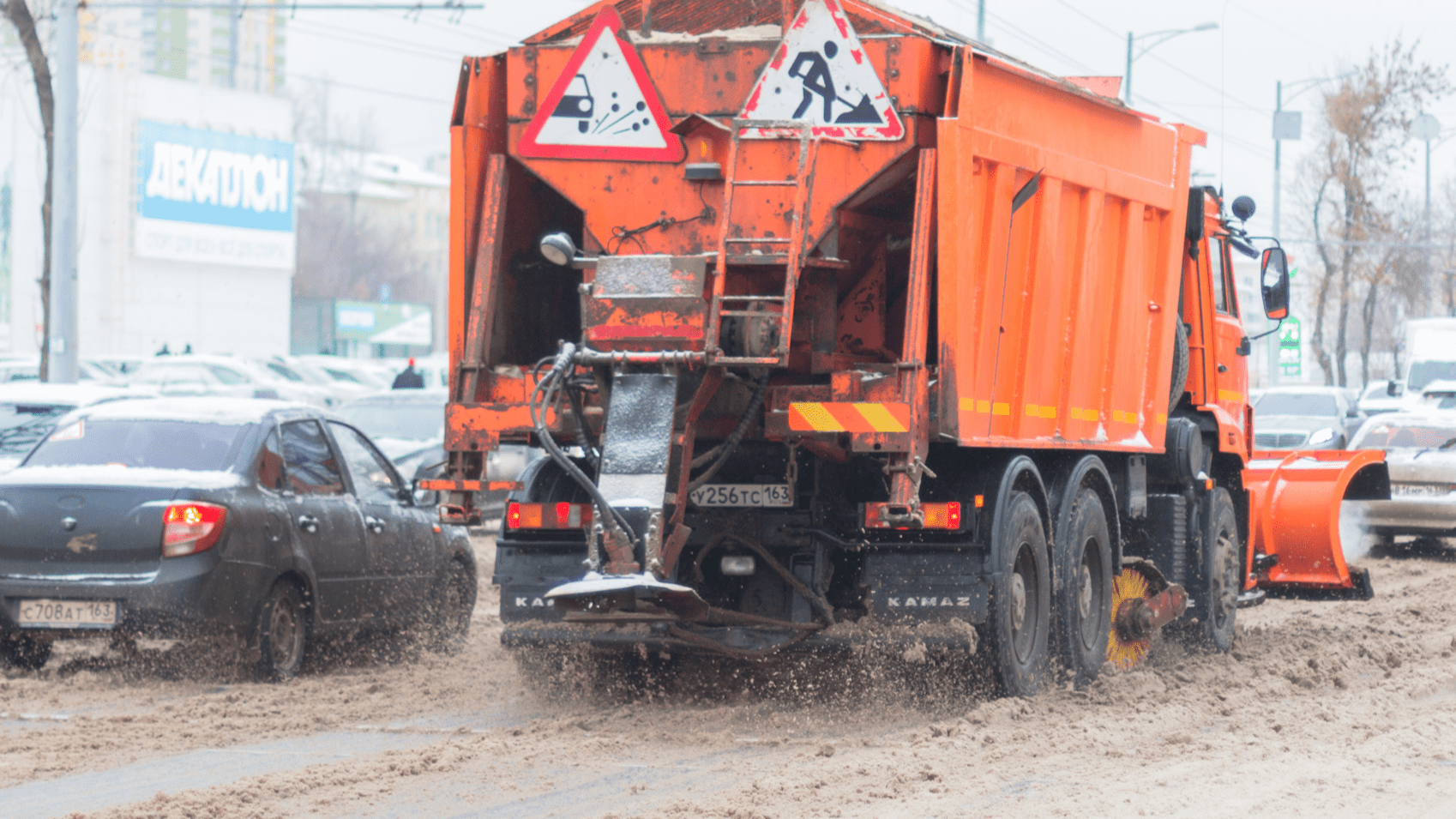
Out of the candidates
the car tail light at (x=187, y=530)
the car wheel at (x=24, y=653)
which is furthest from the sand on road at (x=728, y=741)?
the car tail light at (x=187, y=530)

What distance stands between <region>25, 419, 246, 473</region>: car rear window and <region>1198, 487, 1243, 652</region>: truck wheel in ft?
18.1

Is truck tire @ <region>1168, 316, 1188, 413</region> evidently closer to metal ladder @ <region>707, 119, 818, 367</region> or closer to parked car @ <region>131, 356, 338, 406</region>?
metal ladder @ <region>707, 119, 818, 367</region>

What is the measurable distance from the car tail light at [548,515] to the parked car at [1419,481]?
10783 mm

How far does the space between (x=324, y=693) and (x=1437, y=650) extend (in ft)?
20.1

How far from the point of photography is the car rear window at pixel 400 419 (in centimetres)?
2125

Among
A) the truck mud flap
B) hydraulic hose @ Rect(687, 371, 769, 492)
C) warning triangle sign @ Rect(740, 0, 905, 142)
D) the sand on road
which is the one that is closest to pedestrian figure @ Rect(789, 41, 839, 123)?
warning triangle sign @ Rect(740, 0, 905, 142)

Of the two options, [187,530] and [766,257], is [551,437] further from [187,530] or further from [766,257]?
[187,530]

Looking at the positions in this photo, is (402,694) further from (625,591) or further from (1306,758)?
(1306,758)

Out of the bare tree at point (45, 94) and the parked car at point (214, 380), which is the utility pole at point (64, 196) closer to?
the bare tree at point (45, 94)

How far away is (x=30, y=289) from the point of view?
194ft

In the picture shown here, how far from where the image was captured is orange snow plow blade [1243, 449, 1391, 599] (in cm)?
1210

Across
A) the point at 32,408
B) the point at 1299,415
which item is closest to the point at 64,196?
the point at 32,408

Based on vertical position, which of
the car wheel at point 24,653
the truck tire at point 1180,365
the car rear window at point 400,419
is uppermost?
the truck tire at point 1180,365

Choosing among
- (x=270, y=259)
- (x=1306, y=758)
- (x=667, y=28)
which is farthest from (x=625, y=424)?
(x=270, y=259)
